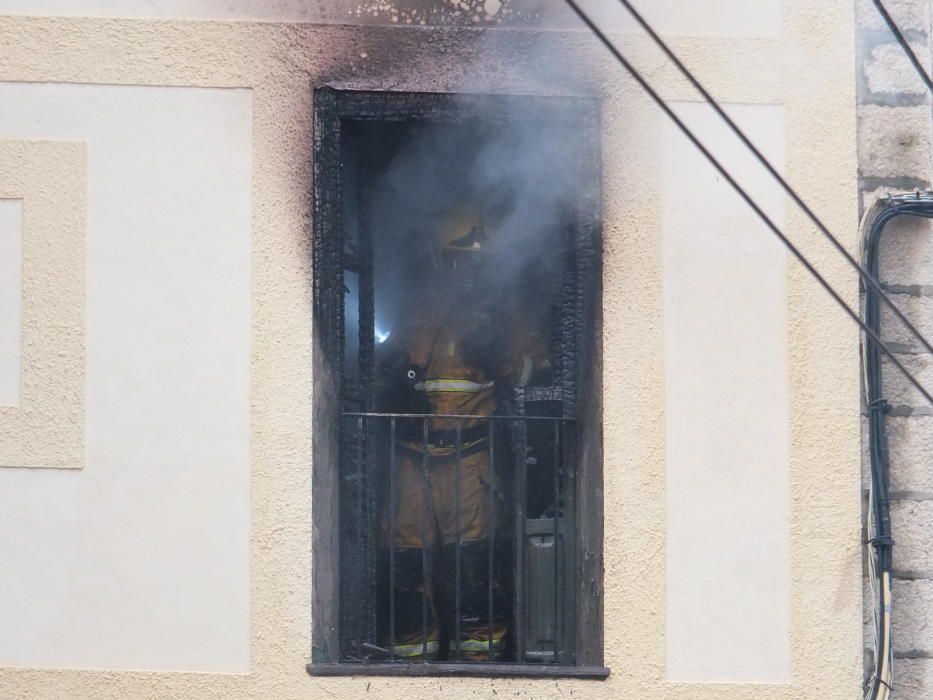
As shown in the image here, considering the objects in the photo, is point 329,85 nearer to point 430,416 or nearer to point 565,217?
point 565,217

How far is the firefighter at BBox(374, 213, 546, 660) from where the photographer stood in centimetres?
495

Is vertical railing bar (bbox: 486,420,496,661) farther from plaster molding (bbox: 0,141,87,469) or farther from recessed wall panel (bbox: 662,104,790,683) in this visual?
plaster molding (bbox: 0,141,87,469)

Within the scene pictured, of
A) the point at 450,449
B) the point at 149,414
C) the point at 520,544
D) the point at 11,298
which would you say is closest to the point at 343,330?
the point at 450,449

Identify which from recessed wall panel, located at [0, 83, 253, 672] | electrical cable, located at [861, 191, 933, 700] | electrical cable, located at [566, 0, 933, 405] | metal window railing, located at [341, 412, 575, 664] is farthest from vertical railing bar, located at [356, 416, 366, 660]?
electrical cable, located at [861, 191, 933, 700]

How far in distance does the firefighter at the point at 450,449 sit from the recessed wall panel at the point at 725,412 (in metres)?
0.81

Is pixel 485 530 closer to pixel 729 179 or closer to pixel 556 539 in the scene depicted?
pixel 556 539

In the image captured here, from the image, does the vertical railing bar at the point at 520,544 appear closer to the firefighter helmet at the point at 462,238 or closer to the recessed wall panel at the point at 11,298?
the firefighter helmet at the point at 462,238

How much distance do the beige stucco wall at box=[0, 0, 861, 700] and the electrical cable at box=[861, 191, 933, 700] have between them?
7 centimetres

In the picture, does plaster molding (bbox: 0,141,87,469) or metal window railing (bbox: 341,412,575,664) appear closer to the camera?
plaster molding (bbox: 0,141,87,469)

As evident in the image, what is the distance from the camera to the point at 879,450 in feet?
14.8

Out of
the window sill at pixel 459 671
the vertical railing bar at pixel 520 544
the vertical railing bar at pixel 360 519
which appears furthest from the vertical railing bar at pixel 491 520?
the vertical railing bar at pixel 360 519

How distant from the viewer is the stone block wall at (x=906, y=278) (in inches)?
178

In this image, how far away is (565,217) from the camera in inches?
190

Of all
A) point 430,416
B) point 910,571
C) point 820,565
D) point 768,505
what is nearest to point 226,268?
point 430,416
